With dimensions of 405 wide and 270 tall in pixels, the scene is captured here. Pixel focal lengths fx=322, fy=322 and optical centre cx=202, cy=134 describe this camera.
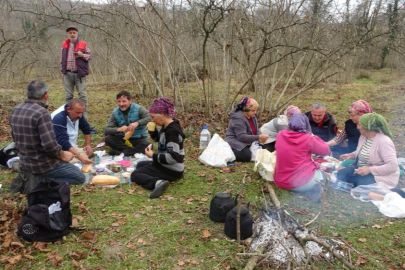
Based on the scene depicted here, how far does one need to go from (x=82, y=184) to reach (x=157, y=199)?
1171 mm

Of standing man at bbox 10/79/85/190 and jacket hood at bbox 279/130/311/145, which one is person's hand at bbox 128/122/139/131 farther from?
jacket hood at bbox 279/130/311/145

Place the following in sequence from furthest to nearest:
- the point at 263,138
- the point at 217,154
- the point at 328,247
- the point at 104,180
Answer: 1. the point at 217,154
2. the point at 263,138
3. the point at 104,180
4. the point at 328,247

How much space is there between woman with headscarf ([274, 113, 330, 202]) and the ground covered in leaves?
8.3 inches

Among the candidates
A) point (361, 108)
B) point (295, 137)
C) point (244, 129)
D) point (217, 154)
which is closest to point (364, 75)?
point (361, 108)

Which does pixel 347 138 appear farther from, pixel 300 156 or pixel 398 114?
pixel 398 114

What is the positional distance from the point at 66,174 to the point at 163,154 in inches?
52.1

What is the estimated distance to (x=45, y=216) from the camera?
10.3 ft

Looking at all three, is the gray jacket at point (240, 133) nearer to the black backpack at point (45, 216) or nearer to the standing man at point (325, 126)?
the standing man at point (325, 126)

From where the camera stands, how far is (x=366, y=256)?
123 inches

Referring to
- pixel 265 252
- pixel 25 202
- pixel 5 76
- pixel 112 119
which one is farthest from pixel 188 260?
pixel 5 76

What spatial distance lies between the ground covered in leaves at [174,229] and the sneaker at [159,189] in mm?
73

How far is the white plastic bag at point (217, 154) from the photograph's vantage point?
553 cm

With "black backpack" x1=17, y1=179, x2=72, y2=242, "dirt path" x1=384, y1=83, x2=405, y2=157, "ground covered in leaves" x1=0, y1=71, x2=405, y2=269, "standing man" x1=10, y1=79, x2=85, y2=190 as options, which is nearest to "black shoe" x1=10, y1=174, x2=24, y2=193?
"ground covered in leaves" x1=0, y1=71, x2=405, y2=269

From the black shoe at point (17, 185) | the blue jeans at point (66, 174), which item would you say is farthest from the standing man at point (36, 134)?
the black shoe at point (17, 185)
